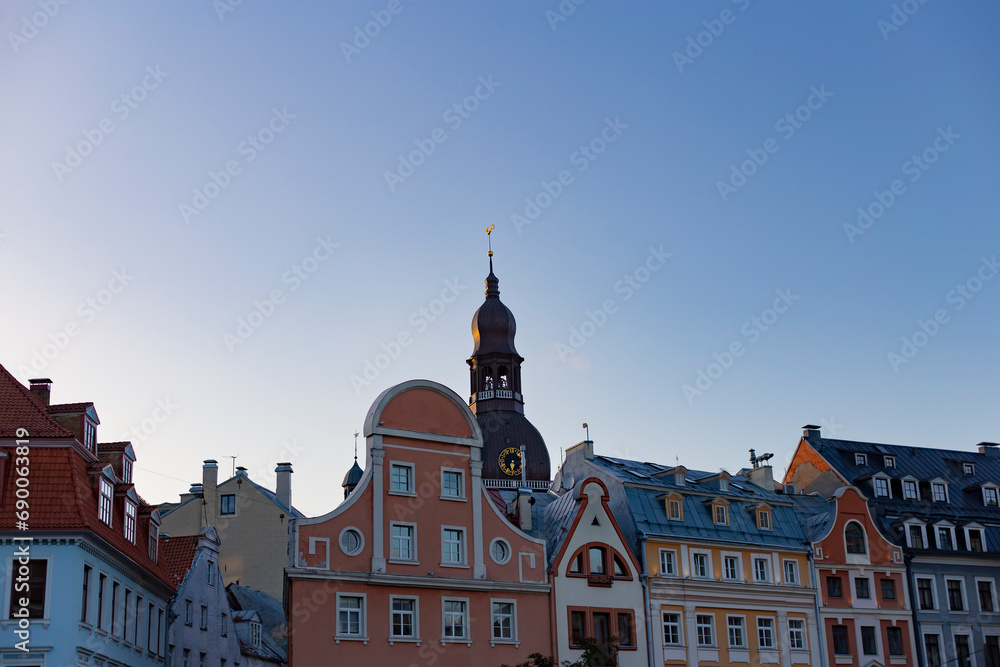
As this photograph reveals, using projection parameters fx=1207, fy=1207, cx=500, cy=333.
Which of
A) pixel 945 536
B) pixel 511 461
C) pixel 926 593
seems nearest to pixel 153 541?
pixel 926 593

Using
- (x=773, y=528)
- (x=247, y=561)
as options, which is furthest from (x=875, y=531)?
(x=247, y=561)

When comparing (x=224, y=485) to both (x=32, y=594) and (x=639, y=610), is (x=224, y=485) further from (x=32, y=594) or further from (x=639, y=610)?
(x=32, y=594)

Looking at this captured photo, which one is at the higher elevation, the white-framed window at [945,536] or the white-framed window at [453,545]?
the white-framed window at [945,536]

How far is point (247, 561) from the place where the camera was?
73.8 metres

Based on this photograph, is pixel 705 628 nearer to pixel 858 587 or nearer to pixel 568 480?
pixel 858 587

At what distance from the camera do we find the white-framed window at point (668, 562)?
6053 centimetres

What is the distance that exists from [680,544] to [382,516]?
16599 mm

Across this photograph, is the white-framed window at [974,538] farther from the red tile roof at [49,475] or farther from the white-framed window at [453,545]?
the red tile roof at [49,475]

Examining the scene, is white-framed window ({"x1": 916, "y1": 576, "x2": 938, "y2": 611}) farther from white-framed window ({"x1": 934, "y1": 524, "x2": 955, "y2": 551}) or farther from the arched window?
the arched window

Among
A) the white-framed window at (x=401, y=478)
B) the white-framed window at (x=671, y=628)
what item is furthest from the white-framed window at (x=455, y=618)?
the white-framed window at (x=671, y=628)

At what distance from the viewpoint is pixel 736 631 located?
6128 cm

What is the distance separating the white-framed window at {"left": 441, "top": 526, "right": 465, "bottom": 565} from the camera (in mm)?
54906

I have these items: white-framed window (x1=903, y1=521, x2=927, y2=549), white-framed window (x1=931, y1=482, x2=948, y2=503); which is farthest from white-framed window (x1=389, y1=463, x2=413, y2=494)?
white-framed window (x1=931, y1=482, x2=948, y2=503)

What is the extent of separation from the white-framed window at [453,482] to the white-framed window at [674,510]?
40.8 feet
